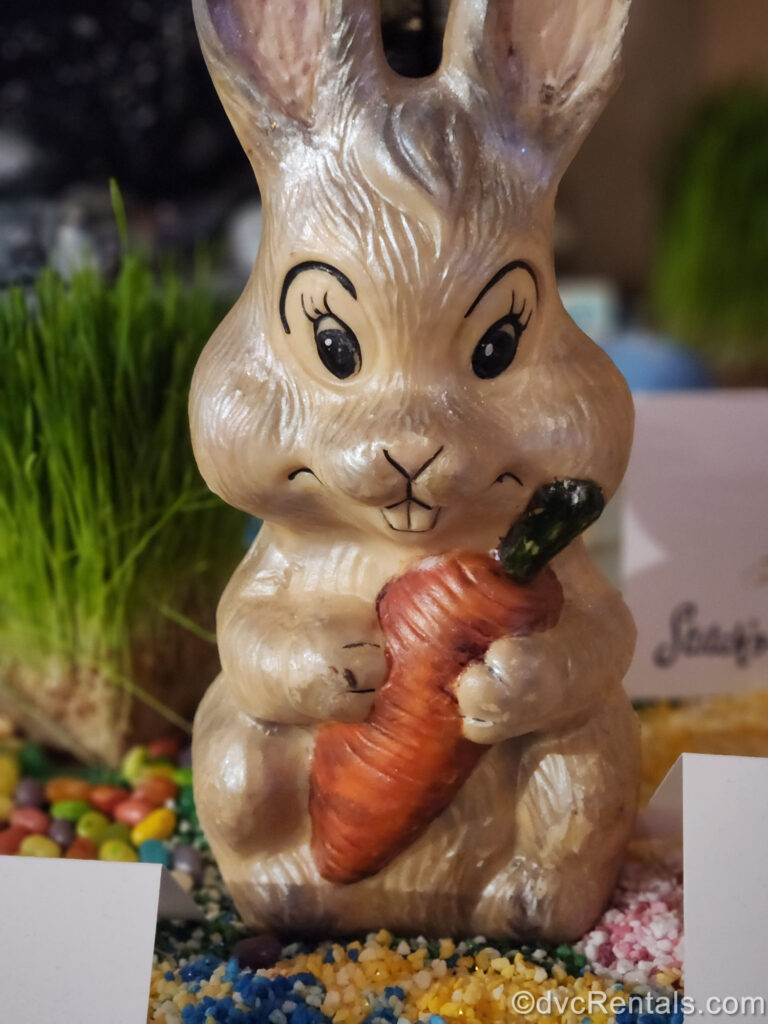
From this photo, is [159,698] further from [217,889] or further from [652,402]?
[652,402]

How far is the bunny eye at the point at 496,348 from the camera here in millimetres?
643

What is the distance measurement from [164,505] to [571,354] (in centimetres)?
49

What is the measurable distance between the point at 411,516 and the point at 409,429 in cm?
6

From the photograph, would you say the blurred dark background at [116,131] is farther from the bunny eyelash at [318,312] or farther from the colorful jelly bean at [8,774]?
the bunny eyelash at [318,312]

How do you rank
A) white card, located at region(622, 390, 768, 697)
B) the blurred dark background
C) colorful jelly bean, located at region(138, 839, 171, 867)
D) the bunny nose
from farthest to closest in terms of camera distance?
the blurred dark background < white card, located at region(622, 390, 768, 697) < colorful jelly bean, located at region(138, 839, 171, 867) < the bunny nose

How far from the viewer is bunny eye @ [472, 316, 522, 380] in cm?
64

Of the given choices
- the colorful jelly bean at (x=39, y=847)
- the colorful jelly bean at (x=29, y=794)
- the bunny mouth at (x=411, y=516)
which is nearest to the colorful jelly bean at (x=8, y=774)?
the colorful jelly bean at (x=29, y=794)

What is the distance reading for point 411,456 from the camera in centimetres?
60

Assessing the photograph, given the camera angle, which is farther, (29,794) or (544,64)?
(29,794)

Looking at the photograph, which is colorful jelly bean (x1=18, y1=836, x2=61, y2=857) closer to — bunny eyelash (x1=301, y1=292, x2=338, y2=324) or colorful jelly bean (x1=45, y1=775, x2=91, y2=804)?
colorful jelly bean (x1=45, y1=775, x2=91, y2=804)

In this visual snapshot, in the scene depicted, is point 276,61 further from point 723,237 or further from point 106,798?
point 723,237

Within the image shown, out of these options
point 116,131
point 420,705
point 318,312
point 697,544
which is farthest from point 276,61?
point 116,131

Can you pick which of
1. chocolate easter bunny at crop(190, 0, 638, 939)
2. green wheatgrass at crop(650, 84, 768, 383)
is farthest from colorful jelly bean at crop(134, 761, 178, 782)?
green wheatgrass at crop(650, 84, 768, 383)

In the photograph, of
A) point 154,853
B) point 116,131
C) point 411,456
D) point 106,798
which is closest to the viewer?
point 411,456
